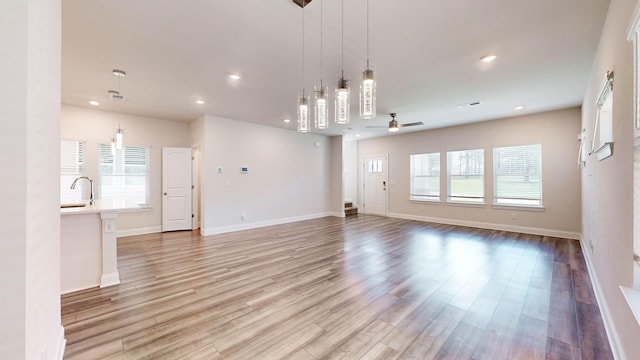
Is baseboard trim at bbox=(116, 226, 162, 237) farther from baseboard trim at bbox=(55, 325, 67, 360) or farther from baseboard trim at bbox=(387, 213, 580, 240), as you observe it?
baseboard trim at bbox=(387, 213, 580, 240)

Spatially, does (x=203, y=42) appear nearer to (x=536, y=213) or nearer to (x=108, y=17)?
(x=108, y=17)

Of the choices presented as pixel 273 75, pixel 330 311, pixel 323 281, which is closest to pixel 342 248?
pixel 323 281

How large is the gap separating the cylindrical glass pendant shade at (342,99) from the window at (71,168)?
5.85 m

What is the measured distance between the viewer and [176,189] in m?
6.35

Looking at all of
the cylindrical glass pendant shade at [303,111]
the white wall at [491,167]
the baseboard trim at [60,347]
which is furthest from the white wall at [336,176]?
the baseboard trim at [60,347]

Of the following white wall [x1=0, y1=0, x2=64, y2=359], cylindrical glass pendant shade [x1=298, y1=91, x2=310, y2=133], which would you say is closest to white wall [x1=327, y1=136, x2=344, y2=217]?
cylindrical glass pendant shade [x1=298, y1=91, x2=310, y2=133]

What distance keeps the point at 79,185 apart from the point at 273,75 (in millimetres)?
4957

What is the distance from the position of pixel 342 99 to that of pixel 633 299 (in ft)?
7.56

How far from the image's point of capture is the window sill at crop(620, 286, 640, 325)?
4.50ft

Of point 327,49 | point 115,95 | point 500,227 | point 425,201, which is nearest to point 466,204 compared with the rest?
point 500,227

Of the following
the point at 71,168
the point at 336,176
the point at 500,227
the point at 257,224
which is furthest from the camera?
the point at 336,176

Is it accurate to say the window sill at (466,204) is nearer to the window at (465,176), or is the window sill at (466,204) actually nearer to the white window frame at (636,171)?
the window at (465,176)

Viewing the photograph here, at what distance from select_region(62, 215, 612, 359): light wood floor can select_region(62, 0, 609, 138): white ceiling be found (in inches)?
108

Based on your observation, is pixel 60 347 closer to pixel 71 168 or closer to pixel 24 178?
pixel 24 178
